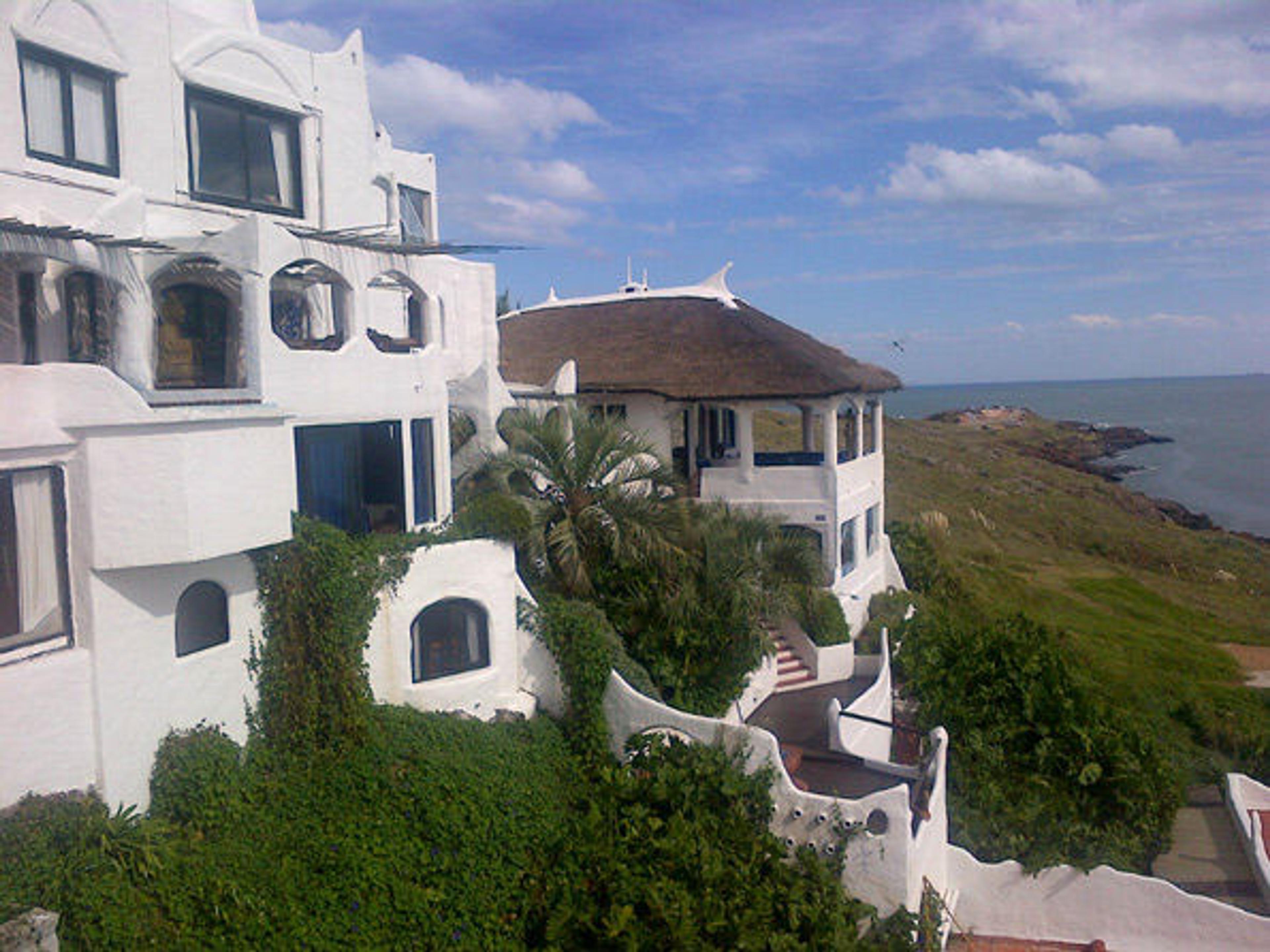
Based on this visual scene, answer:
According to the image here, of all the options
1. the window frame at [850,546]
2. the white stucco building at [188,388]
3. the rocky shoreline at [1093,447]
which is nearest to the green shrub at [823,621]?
the window frame at [850,546]

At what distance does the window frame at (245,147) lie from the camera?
1576 cm

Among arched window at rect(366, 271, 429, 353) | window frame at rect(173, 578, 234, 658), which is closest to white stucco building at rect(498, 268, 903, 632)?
arched window at rect(366, 271, 429, 353)

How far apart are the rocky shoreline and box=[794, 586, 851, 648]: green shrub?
50.2 metres

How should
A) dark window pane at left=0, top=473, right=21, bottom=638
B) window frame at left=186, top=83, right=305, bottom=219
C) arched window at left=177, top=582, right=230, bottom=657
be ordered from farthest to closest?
window frame at left=186, top=83, right=305, bottom=219
arched window at left=177, top=582, right=230, bottom=657
dark window pane at left=0, top=473, right=21, bottom=638

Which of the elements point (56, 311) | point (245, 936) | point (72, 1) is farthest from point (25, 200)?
point (245, 936)

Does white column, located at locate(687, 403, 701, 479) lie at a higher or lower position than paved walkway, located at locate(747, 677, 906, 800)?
higher

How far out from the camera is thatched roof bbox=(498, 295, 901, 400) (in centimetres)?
2234

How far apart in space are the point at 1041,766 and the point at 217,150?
17.0 metres

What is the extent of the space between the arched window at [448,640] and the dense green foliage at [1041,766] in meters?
8.37

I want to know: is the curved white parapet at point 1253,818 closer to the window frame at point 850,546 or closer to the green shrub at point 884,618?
the green shrub at point 884,618

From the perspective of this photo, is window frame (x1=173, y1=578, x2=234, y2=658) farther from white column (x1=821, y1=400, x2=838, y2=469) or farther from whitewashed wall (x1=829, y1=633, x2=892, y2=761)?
white column (x1=821, y1=400, x2=838, y2=469)

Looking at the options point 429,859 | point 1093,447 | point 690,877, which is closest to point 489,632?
point 429,859

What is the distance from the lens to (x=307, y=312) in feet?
59.1

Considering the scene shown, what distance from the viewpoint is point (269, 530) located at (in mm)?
13242
